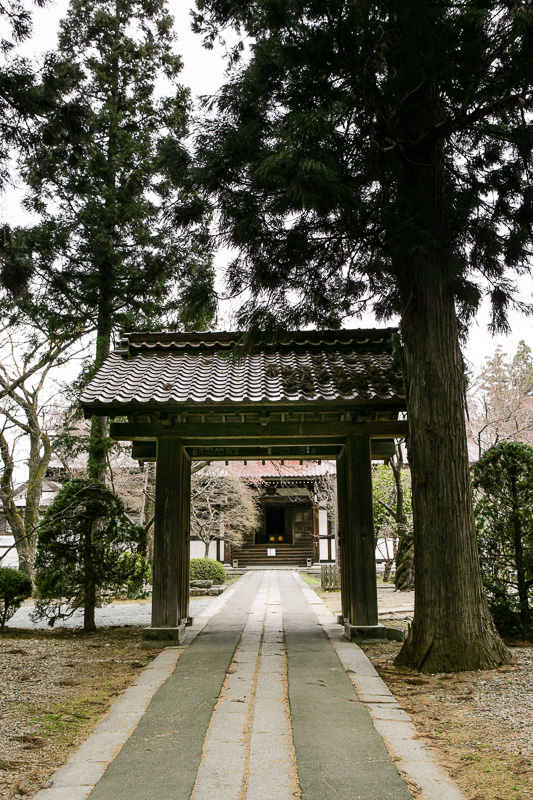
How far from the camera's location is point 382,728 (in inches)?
129

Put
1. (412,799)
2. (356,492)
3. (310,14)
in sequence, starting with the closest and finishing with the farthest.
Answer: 1. (412,799)
2. (310,14)
3. (356,492)

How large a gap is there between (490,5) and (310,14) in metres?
1.41

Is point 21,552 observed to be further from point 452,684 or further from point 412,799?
point 412,799

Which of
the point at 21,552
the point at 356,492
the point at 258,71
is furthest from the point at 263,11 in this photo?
the point at 21,552

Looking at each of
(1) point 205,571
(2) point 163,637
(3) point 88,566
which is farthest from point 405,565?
(2) point 163,637

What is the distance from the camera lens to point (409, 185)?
548 centimetres

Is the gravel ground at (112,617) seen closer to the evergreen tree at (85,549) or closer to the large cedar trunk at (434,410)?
the evergreen tree at (85,549)

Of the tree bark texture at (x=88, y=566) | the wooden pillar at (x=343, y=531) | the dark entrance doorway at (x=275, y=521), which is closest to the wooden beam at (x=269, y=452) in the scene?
the wooden pillar at (x=343, y=531)

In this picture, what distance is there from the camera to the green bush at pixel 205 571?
14.3 metres

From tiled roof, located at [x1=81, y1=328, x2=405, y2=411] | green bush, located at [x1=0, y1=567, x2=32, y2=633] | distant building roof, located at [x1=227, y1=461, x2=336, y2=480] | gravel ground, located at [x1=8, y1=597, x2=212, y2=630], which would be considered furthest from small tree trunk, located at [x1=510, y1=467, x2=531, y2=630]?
distant building roof, located at [x1=227, y1=461, x2=336, y2=480]

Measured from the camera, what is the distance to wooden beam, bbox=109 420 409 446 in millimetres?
6586

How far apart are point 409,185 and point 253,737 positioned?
480 centimetres

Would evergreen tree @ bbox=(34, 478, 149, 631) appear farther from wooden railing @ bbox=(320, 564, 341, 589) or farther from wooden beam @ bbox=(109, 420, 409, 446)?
wooden railing @ bbox=(320, 564, 341, 589)

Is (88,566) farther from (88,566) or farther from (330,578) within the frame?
(330,578)
